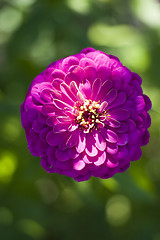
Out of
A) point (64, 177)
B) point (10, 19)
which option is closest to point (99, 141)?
point (64, 177)

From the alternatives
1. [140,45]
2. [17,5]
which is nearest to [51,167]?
[140,45]

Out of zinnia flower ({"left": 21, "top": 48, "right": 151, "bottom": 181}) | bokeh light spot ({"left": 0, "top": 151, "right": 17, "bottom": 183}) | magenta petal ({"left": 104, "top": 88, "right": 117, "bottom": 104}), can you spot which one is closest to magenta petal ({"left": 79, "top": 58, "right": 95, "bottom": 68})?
zinnia flower ({"left": 21, "top": 48, "right": 151, "bottom": 181})

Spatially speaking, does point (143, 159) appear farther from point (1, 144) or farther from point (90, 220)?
point (1, 144)

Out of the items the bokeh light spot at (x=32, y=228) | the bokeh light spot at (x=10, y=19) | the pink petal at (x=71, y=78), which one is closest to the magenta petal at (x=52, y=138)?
the pink petal at (x=71, y=78)

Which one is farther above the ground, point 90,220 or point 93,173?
point 93,173

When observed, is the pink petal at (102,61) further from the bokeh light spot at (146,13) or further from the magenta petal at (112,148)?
the bokeh light spot at (146,13)
